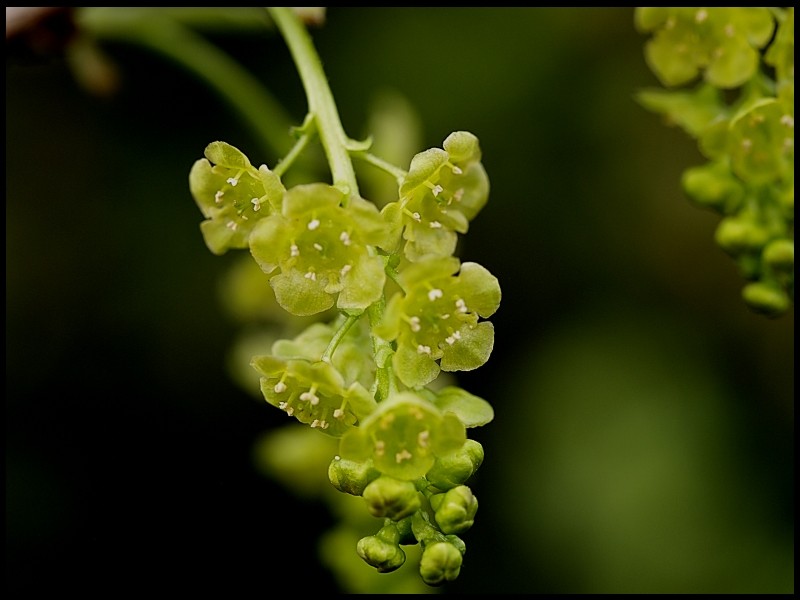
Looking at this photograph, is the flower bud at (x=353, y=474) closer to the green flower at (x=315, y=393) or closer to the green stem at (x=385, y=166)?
the green flower at (x=315, y=393)

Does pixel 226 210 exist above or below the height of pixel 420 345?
above

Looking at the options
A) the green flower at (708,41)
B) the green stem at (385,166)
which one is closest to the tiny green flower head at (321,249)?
the green stem at (385,166)

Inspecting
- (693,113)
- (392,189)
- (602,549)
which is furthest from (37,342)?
(693,113)

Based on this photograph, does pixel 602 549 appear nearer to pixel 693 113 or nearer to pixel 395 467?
pixel 693 113

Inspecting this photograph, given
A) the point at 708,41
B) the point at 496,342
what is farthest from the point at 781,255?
the point at 496,342

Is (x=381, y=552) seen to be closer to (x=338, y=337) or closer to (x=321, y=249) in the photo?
(x=338, y=337)
